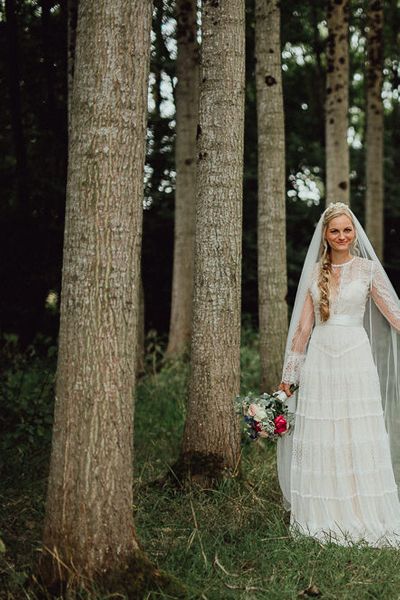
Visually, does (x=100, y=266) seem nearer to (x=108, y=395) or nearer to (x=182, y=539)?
(x=108, y=395)

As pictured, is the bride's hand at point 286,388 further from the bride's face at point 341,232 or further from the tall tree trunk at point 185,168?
the tall tree trunk at point 185,168

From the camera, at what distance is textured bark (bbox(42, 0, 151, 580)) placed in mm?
3713

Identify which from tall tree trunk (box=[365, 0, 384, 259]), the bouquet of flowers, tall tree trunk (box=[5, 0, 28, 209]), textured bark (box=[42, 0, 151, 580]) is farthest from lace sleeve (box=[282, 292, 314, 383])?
tall tree trunk (box=[5, 0, 28, 209])

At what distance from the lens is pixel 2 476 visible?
6227 mm

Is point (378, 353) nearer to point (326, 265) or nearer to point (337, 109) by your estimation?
point (326, 265)

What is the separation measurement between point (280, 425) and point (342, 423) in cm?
51

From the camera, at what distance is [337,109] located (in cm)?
987

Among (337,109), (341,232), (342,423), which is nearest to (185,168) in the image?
(337,109)

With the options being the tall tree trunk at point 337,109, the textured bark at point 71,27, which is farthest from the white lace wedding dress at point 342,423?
the tall tree trunk at point 337,109

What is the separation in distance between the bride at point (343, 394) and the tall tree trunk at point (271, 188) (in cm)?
174

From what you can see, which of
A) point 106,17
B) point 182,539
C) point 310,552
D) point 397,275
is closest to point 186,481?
point 182,539

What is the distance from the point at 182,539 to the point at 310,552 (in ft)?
2.72

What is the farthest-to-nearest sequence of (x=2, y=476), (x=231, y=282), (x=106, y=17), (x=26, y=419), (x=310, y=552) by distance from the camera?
(x=26, y=419)
(x=2, y=476)
(x=231, y=282)
(x=310, y=552)
(x=106, y=17)

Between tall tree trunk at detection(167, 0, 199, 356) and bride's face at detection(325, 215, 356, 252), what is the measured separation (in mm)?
5751
